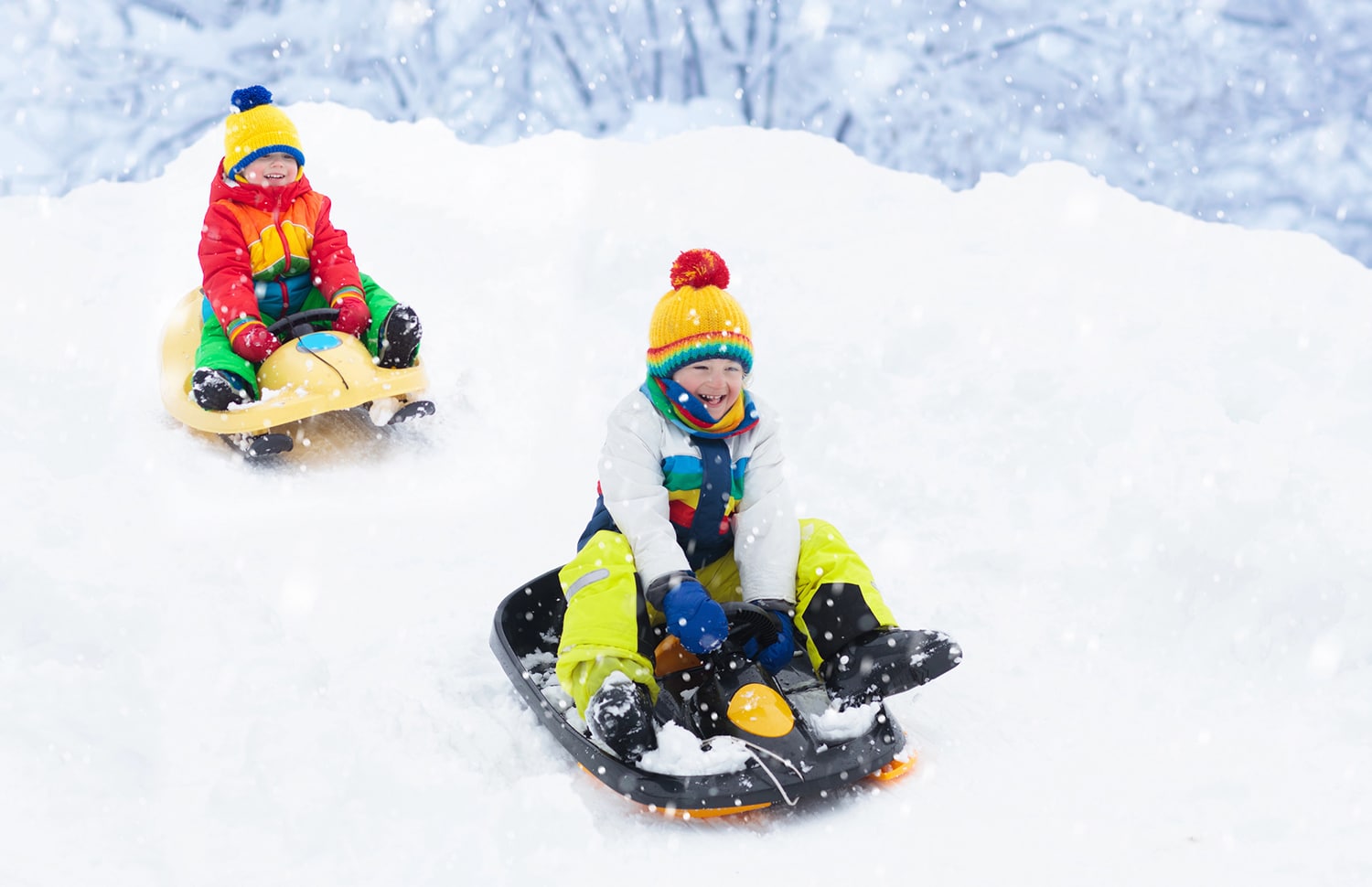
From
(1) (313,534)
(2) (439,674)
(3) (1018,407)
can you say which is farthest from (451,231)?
(2) (439,674)

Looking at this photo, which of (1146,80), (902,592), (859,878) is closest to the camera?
(859,878)

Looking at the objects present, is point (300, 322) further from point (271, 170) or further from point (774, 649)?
point (774, 649)

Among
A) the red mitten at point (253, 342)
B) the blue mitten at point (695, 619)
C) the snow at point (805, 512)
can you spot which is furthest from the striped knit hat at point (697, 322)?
the red mitten at point (253, 342)

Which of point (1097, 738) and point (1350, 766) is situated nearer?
point (1350, 766)

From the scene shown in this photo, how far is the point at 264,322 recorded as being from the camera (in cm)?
455

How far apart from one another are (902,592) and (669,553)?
1.13m

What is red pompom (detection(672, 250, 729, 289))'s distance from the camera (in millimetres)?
2773

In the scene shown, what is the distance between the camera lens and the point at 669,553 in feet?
8.50

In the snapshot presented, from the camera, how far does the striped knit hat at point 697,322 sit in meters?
2.71

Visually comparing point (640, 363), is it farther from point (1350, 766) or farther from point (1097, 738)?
point (1350, 766)

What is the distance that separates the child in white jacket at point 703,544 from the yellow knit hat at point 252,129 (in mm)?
2353

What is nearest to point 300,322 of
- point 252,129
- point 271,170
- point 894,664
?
point 271,170

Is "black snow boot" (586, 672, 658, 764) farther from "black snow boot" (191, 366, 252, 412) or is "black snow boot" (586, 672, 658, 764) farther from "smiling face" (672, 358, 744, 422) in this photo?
"black snow boot" (191, 366, 252, 412)

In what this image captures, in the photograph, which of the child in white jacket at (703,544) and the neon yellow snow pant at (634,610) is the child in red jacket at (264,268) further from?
the neon yellow snow pant at (634,610)
